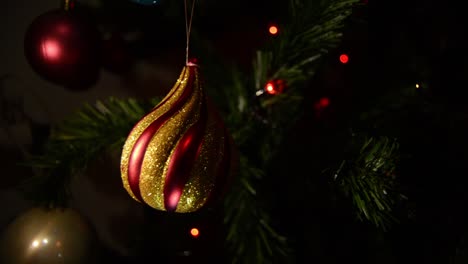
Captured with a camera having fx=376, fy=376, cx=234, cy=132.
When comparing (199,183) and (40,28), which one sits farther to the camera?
(40,28)

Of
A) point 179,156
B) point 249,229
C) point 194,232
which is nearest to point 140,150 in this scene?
point 179,156

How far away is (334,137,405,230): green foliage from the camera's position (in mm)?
346

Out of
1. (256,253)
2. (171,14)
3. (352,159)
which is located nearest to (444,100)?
(352,159)

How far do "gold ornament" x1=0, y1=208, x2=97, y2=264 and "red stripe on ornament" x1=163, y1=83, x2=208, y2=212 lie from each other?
217 mm

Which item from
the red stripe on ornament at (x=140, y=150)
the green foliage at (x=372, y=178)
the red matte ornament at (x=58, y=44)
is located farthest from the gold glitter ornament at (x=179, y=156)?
the red matte ornament at (x=58, y=44)

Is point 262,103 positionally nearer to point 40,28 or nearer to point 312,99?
point 312,99

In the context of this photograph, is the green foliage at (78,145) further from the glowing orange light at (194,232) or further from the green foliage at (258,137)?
the glowing orange light at (194,232)

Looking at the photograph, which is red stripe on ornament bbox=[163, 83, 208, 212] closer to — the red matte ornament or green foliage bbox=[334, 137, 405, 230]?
green foliage bbox=[334, 137, 405, 230]

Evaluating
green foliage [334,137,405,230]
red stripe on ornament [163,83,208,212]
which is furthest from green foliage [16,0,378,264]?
red stripe on ornament [163,83,208,212]

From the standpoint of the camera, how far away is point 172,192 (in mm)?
325

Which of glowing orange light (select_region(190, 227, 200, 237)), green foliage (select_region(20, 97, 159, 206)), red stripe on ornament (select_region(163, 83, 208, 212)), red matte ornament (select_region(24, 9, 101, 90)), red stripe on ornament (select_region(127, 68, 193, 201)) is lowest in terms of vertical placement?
red stripe on ornament (select_region(163, 83, 208, 212))

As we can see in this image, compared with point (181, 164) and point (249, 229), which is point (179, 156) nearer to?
point (181, 164)

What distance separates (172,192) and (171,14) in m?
0.33

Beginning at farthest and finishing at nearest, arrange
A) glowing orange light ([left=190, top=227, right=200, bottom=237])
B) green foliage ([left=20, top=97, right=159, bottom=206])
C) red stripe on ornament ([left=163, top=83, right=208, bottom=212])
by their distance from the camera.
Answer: glowing orange light ([left=190, top=227, right=200, bottom=237]), green foliage ([left=20, top=97, right=159, bottom=206]), red stripe on ornament ([left=163, top=83, right=208, bottom=212])
